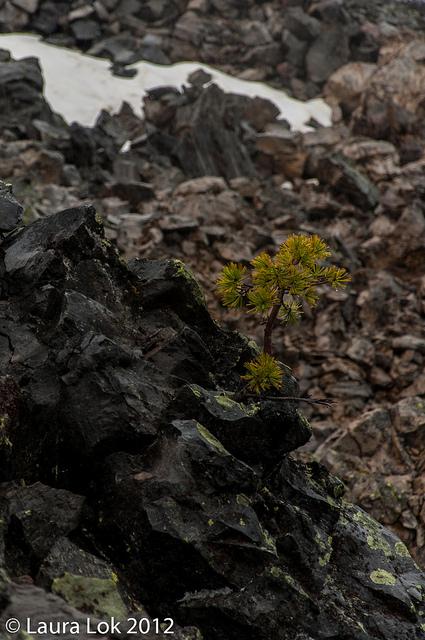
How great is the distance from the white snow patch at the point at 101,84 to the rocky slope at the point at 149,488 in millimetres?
39358

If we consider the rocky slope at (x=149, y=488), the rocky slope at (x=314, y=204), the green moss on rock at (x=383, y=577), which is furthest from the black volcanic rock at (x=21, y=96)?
the green moss on rock at (x=383, y=577)

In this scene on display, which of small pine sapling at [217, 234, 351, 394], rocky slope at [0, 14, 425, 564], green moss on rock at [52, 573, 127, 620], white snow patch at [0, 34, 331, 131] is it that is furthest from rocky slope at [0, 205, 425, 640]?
white snow patch at [0, 34, 331, 131]

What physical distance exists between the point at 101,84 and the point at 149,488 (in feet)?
164

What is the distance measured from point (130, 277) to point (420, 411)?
41.7 ft

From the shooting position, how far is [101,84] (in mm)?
52125

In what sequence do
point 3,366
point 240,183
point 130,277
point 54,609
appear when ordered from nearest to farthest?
point 54,609 → point 3,366 → point 130,277 → point 240,183

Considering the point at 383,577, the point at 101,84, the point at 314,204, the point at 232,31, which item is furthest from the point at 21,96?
the point at 383,577

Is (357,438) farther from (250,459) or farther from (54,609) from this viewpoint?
(54,609)

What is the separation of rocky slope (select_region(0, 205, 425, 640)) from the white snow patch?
39.4 meters

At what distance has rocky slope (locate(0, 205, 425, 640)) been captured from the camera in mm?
7516

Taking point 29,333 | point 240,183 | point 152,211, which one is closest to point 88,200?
point 152,211

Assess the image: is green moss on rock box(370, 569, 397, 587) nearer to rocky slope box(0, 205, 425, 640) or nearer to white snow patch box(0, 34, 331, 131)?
rocky slope box(0, 205, 425, 640)

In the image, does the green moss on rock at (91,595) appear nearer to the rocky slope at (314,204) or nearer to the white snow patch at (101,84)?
the rocky slope at (314,204)

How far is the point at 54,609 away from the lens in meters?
6.59
